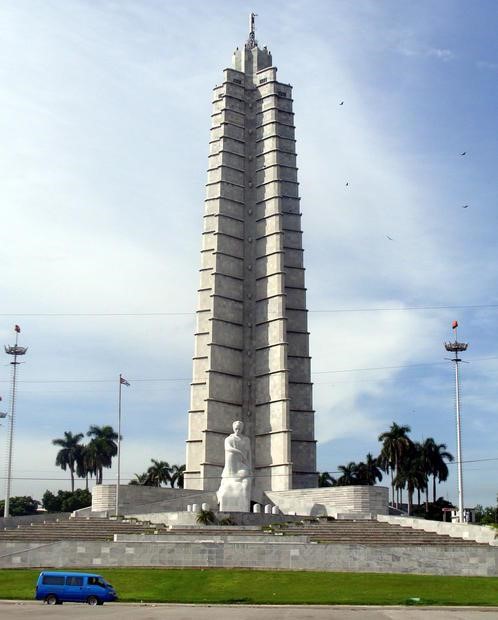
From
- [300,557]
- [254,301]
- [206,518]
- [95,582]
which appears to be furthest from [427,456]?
[95,582]

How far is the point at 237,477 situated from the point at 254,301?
18.6 meters

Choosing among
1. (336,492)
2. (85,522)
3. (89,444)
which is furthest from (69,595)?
(89,444)

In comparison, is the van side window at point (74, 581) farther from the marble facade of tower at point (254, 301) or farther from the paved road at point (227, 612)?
the marble facade of tower at point (254, 301)

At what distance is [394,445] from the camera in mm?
77000

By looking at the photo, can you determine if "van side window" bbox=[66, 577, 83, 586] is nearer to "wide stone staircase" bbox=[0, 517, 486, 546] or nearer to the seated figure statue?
"wide stone staircase" bbox=[0, 517, 486, 546]

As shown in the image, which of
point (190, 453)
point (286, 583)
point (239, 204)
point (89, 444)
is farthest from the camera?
point (89, 444)

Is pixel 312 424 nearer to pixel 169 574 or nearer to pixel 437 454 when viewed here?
pixel 437 454

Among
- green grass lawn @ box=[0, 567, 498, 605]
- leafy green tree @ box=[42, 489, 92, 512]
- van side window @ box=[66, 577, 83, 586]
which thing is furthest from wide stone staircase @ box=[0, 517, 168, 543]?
leafy green tree @ box=[42, 489, 92, 512]

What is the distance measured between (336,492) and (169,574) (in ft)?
75.0

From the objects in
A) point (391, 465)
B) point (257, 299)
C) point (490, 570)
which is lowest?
point (490, 570)

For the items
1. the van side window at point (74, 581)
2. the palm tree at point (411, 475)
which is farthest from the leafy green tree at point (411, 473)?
the van side window at point (74, 581)

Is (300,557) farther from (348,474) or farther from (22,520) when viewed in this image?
(348,474)

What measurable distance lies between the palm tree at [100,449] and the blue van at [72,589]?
60100mm

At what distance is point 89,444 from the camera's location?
8625cm
